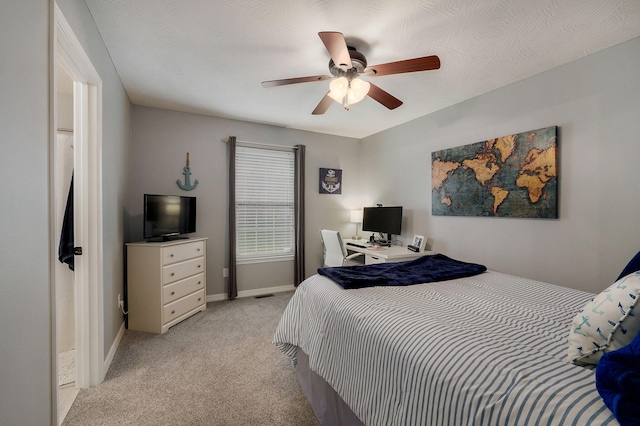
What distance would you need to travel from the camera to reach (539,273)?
235 cm

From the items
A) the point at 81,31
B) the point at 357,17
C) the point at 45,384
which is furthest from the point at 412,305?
the point at 81,31

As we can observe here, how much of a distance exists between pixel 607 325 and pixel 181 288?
316 cm

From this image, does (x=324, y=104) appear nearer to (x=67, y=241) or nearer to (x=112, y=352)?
(x=67, y=241)

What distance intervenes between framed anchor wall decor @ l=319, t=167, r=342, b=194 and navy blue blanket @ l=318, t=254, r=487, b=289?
2.18 meters

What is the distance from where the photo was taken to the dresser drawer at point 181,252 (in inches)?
105

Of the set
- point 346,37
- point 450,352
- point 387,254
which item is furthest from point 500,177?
point 450,352

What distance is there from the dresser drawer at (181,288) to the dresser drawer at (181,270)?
0.17 ft

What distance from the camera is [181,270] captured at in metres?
2.84

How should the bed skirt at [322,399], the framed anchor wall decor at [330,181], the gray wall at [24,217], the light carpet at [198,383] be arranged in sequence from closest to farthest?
1. the gray wall at [24,217]
2. the bed skirt at [322,399]
3. the light carpet at [198,383]
4. the framed anchor wall decor at [330,181]

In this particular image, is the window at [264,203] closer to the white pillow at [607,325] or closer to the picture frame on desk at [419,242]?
the picture frame on desk at [419,242]

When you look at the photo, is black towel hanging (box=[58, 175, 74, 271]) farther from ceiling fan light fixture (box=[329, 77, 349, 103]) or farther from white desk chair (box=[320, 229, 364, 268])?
white desk chair (box=[320, 229, 364, 268])

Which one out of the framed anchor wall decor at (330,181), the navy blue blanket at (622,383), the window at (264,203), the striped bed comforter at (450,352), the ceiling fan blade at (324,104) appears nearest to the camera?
the navy blue blanket at (622,383)

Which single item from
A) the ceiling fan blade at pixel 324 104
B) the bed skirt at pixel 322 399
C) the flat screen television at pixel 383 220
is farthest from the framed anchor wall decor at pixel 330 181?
the bed skirt at pixel 322 399

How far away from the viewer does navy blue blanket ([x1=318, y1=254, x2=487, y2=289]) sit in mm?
1712
